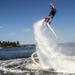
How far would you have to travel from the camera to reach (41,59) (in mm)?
27516

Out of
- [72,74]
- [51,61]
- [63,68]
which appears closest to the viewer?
[72,74]

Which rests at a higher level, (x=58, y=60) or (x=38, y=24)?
(x=38, y=24)

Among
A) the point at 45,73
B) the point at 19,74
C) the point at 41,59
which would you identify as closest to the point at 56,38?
the point at 41,59

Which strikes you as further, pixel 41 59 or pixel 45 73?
pixel 41 59

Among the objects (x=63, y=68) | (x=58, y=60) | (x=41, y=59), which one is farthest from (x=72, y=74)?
(x=41, y=59)

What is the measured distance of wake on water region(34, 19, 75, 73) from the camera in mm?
26281

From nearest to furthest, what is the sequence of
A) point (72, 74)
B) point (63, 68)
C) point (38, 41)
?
point (72, 74), point (63, 68), point (38, 41)

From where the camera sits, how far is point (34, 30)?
2947 centimetres

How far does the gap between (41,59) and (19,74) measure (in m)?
6.77

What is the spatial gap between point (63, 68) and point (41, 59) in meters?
4.47

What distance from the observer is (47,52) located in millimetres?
27391

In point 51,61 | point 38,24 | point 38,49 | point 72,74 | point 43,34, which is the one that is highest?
point 38,24

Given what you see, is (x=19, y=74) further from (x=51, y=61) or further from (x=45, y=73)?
(x=51, y=61)

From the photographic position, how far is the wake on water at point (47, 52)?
26281 millimetres
